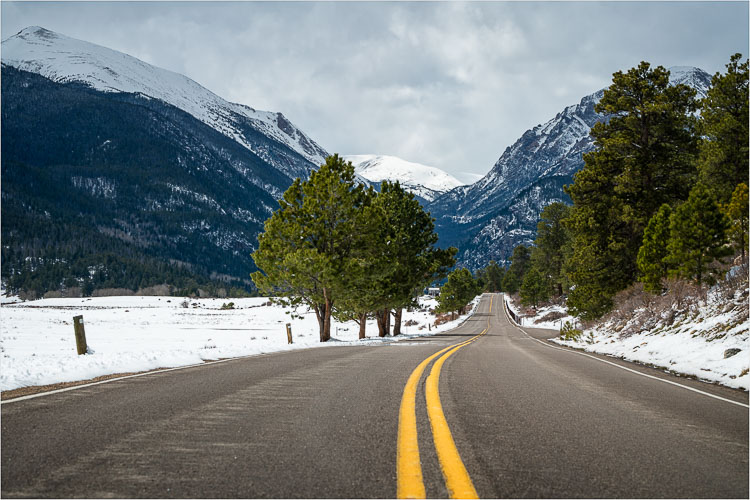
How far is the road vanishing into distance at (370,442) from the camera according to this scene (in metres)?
2.65

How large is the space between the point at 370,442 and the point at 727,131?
38.9 m

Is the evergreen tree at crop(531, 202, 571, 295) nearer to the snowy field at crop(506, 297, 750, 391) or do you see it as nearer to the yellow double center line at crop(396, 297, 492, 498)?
the snowy field at crop(506, 297, 750, 391)

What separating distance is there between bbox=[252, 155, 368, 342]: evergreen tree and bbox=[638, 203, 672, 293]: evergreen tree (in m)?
13.8

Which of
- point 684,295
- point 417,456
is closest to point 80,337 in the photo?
point 417,456

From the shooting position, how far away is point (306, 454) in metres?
3.18

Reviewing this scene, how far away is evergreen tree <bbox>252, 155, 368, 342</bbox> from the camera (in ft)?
73.3

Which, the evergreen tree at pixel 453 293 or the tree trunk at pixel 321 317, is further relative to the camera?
the evergreen tree at pixel 453 293

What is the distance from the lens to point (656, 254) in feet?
68.7

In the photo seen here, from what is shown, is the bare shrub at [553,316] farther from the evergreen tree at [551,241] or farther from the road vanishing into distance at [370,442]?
the road vanishing into distance at [370,442]

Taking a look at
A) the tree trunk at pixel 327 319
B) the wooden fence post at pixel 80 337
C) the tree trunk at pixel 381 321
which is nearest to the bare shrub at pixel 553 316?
the tree trunk at pixel 381 321

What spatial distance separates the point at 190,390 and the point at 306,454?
321cm

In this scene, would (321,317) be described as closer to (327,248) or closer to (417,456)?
(327,248)

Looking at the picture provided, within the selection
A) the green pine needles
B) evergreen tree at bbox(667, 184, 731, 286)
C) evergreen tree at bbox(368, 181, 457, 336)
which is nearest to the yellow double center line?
the green pine needles

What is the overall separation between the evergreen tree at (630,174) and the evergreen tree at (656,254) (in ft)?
10.7
